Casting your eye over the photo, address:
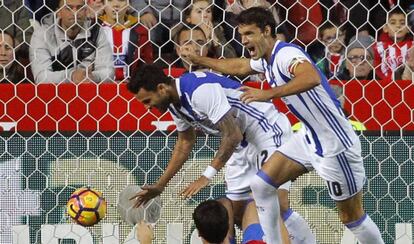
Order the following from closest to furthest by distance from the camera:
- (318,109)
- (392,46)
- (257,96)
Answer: (257,96)
(318,109)
(392,46)

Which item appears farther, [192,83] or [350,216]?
[192,83]

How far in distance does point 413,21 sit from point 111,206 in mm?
2221

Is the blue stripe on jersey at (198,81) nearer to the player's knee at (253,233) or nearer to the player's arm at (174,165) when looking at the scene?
the player's arm at (174,165)

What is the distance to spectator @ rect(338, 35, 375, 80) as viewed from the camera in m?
7.27

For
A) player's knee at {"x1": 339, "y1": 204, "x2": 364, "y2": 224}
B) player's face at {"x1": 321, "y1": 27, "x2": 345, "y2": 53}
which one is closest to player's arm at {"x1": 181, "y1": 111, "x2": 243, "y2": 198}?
→ player's knee at {"x1": 339, "y1": 204, "x2": 364, "y2": 224}

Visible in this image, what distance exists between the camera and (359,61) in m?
7.28

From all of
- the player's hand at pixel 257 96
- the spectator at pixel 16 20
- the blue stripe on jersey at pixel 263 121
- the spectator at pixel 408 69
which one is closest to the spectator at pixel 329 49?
the spectator at pixel 408 69

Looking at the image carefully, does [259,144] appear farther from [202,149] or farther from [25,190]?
[25,190]

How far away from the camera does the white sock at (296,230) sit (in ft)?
21.1

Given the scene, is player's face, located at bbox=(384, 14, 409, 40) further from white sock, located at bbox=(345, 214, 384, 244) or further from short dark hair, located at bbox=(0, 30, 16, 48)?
short dark hair, located at bbox=(0, 30, 16, 48)

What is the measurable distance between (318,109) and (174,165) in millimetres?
1005

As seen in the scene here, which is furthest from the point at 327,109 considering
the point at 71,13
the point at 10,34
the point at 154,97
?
the point at 10,34

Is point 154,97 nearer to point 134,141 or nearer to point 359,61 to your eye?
point 134,141

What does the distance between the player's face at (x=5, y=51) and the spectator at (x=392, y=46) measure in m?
2.16
